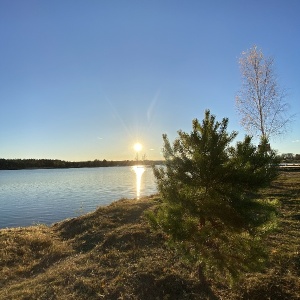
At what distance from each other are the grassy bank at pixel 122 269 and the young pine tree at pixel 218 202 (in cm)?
101

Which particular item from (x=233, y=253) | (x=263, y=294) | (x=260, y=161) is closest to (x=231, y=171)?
(x=260, y=161)

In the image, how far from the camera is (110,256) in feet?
33.5

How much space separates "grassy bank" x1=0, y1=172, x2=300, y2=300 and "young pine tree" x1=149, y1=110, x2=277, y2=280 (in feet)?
3.31

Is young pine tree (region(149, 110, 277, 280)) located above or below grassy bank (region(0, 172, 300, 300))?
above

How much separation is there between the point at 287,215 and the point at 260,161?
8.76 m

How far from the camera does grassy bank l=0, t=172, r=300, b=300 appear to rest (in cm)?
720

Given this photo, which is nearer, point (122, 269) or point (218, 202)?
point (218, 202)

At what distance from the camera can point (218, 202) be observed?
6.65m

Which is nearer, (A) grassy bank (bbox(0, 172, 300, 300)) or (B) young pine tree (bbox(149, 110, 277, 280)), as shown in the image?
(B) young pine tree (bbox(149, 110, 277, 280))

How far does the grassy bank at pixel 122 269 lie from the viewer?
720cm

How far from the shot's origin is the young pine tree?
21.3ft

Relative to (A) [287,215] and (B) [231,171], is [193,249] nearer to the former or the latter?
(B) [231,171]

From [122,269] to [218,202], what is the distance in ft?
12.6

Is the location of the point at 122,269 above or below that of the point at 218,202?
below
